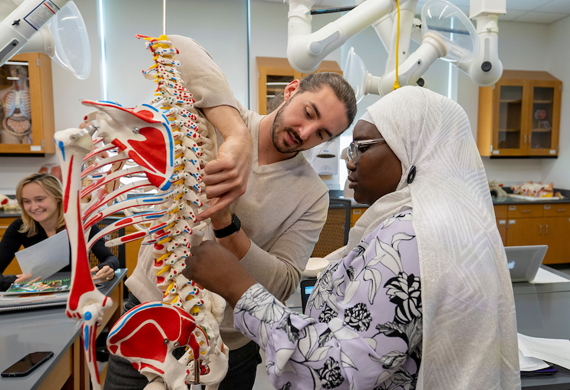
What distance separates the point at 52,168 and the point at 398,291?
434cm

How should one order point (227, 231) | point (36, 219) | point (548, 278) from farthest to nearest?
point (36, 219) < point (548, 278) < point (227, 231)

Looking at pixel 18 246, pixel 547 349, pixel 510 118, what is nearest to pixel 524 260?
pixel 547 349

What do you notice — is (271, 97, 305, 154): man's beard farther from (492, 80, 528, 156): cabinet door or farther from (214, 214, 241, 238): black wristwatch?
(492, 80, 528, 156): cabinet door

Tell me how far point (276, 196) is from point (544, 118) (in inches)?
212

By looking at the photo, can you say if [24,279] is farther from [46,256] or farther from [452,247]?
[452,247]

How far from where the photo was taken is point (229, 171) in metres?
0.76

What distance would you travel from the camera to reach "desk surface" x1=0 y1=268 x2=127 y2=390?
106 centimetres

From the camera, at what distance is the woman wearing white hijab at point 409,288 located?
67 cm

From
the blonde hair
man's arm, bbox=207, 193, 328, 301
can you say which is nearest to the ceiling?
the blonde hair

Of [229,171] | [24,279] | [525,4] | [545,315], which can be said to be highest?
[525,4]

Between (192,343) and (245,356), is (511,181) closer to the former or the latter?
(245,356)

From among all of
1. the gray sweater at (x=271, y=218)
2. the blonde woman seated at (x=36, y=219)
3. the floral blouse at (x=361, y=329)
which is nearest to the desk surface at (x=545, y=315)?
the floral blouse at (x=361, y=329)

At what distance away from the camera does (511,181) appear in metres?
5.27

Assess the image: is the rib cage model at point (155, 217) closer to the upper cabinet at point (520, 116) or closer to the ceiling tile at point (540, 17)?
the upper cabinet at point (520, 116)
